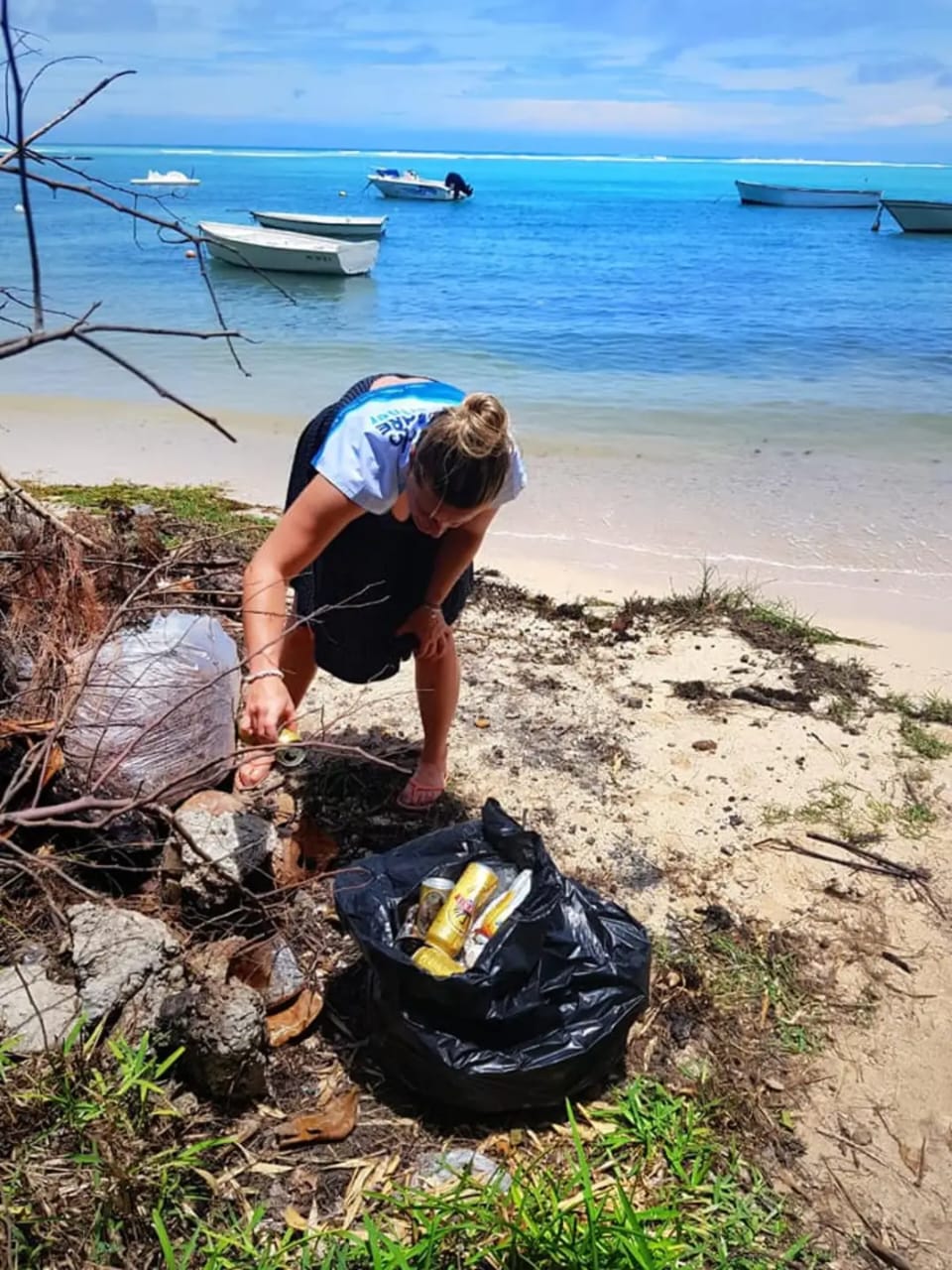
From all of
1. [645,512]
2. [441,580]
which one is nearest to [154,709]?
[441,580]

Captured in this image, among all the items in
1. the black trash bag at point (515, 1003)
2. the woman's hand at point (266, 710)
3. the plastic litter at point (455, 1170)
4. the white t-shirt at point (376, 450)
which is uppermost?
the white t-shirt at point (376, 450)

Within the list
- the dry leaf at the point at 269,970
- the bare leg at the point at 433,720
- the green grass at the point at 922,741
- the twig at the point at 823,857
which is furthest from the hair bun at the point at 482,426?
the green grass at the point at 922,741

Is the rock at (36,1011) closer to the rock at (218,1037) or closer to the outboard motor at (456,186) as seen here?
the rock at (218,1037)

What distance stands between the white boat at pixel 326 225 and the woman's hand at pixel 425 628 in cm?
2020

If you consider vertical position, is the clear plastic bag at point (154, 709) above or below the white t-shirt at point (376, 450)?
below

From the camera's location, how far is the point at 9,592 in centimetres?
268

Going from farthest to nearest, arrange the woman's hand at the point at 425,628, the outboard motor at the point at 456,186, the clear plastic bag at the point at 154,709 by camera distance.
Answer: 1. the outboard motor at the point at 456,186
2. the woman's hand at the point at 425,628
3. the clear plastic bag at the point at 154,709

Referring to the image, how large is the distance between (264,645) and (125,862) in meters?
0.71

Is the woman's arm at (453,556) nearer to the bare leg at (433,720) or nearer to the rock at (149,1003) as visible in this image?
the bare leg at (433,720)

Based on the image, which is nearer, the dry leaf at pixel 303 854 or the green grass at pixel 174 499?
the dry leaf at pixel 303 854

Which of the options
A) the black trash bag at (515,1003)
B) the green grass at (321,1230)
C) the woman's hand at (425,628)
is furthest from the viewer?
the woman's hand at (425,628)

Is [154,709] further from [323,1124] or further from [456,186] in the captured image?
[456,186]

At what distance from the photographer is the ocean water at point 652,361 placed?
6.36 meters

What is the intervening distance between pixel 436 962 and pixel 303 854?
0.77 m
